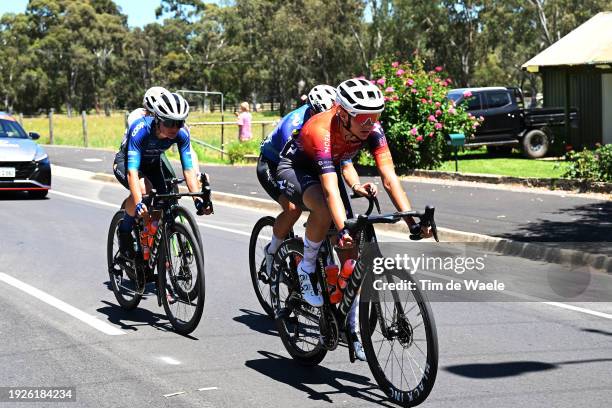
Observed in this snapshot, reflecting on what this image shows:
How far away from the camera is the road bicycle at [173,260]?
23.3 ft

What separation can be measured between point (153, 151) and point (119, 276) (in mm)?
1326

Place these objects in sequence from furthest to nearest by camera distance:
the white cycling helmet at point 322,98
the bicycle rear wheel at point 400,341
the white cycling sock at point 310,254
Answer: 1. the white cycling helmet at point 322,98
2. the white cycling sock at point 310,254
3. the bicycle rear wheel at point 400,341

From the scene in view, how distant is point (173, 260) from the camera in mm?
7410

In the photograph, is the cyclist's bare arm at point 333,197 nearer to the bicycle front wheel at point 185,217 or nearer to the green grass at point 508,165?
the bicycle front wheel at point 185,217

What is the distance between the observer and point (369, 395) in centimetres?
569

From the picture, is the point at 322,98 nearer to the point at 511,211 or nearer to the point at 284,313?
the point at 284,313

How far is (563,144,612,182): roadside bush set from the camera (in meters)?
16.3

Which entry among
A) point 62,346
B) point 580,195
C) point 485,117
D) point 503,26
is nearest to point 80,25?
point 503,26

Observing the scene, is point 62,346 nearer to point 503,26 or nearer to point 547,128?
point 547,128

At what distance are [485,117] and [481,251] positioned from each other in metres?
13.8

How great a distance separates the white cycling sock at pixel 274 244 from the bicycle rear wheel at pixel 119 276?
1.34 meters

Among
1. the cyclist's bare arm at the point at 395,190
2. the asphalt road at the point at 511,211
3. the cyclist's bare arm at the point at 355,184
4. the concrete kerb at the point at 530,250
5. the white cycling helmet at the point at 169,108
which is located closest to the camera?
the cyclist's bare arm at the point at 395,190

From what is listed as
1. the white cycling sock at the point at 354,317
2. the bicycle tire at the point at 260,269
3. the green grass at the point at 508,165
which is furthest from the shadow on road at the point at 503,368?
the green grass at the point at 508,165

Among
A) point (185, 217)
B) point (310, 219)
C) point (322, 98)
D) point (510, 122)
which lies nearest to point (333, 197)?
point (310, 219)
